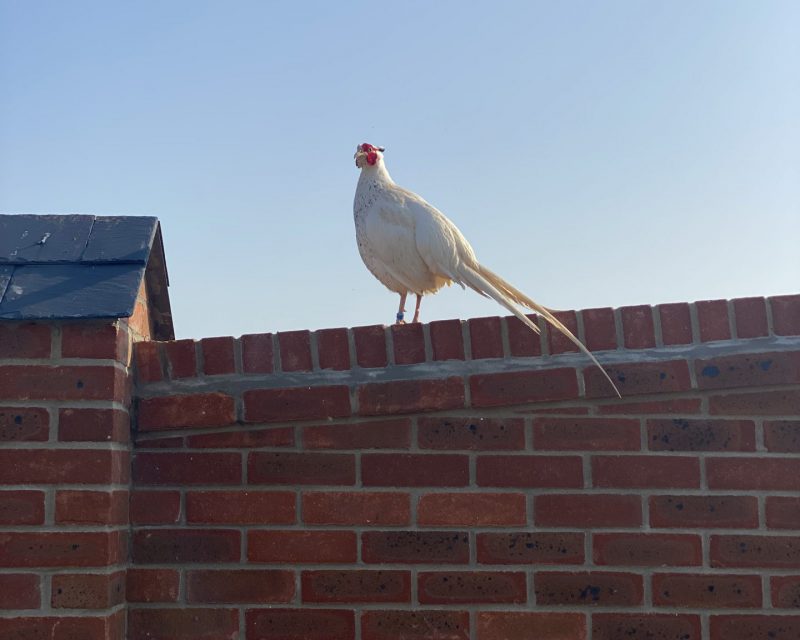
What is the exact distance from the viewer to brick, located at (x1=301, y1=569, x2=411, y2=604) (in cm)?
254

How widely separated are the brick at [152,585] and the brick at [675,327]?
5.08 ft

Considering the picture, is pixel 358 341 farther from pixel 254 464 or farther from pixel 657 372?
pixel 657 372

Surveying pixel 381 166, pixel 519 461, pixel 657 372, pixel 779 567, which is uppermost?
pixel 381 166

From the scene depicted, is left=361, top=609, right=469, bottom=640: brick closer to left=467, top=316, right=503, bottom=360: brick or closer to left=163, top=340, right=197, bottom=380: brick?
left=467, top=316, right=503, bottom=360: brick

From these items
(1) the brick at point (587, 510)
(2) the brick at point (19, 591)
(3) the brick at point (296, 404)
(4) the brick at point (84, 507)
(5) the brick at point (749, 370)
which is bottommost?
(2) the brick at point (19, 591)

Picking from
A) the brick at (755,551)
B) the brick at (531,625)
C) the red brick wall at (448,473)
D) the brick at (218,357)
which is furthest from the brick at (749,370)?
the brick at (218,357)

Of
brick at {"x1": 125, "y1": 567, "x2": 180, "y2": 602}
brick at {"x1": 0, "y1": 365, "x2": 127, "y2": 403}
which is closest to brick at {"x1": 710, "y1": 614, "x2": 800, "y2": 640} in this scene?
brick at {"x1": 125, "y1": 567, "x2": 180, "y2": 602}

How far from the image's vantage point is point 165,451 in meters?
2.64

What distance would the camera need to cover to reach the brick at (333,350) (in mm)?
2652

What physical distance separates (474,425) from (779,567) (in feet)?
3.02

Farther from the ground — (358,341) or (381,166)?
(381,166)

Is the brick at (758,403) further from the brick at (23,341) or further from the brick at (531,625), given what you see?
the brick at (23,341)

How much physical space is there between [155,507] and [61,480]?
0.29m

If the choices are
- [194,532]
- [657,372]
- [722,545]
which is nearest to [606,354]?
[657,372]
